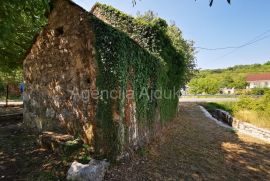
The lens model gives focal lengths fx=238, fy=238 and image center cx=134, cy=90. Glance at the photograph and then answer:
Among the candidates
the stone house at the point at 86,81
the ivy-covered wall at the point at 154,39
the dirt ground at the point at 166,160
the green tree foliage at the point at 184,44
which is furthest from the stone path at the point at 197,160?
the green tree foliage at the point at 184,44

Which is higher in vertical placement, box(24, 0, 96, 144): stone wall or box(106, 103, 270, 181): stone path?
box(24, 0, 96, 144): stone wall

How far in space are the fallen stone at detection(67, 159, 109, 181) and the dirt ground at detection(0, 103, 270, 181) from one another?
10.4 inches

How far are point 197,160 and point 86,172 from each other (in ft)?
13.0

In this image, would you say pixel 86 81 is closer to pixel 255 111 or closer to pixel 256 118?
pixel 256 118

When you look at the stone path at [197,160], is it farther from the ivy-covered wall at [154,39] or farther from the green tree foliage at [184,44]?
the green tree foliage at [184,44]

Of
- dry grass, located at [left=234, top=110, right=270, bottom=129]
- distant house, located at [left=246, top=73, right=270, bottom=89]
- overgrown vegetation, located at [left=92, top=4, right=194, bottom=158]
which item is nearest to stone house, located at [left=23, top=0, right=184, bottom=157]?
overgrown vegetation, located at [left=92, top=4, right=194, bottom=158]

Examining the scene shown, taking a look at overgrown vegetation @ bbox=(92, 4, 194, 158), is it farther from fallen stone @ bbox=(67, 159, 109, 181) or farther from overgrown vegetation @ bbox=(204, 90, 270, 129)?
overgrown vegetation @ bbox=(204, 90, 270, 129)

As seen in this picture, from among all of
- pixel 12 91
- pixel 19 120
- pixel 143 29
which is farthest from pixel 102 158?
pixel 12 91

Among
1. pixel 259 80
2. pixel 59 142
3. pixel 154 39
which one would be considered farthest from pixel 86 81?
pixel 259 80

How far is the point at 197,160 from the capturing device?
289 inches

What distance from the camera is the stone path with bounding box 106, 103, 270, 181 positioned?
5.87m

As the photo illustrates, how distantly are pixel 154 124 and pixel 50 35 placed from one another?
4827 mm

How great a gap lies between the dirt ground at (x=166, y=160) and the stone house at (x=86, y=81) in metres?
0.58

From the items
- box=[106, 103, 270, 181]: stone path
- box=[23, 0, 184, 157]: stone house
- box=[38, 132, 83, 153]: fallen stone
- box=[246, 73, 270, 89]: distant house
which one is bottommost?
box=[106, 103, 270, 181]: stone path
